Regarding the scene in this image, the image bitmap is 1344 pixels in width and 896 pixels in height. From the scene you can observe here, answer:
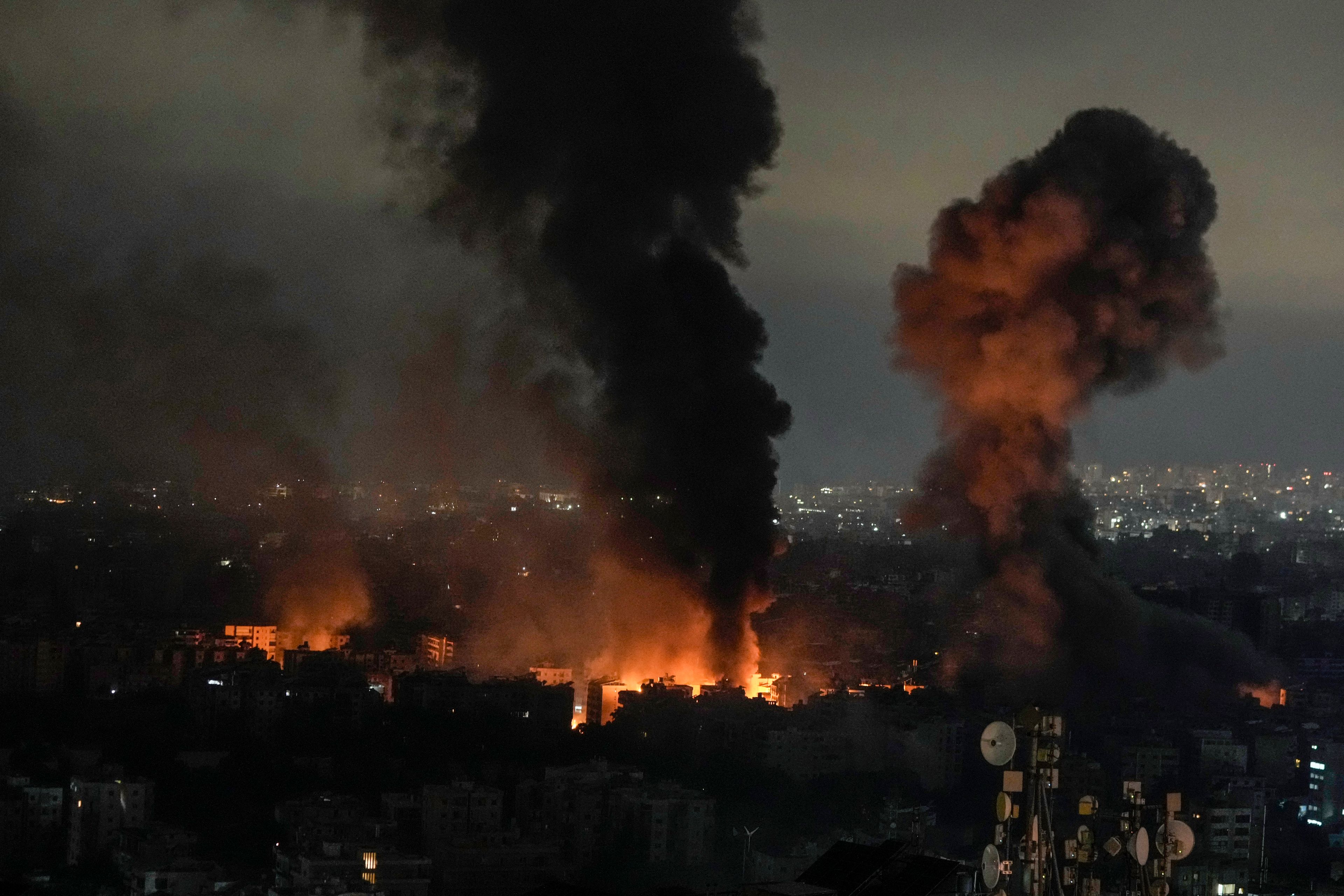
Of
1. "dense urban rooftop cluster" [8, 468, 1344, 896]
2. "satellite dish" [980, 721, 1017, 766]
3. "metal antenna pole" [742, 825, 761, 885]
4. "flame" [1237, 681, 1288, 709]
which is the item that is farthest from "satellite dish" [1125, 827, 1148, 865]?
"flame" [1237, 681, 1288, 709]

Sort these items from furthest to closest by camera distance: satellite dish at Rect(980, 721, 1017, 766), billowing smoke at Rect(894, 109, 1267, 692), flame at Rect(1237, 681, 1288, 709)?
flame at Rect(1237, 681, 1288, 709) → billowing smoke at Rect(894, 109, 1267, 692) → satellite dish at Rect(980, 721, 1017, 766)

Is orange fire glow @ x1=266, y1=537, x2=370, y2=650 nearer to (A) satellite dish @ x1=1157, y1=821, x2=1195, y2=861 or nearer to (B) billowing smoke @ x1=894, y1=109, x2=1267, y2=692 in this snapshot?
(B) billowing smoke @ x1=894, y1=109, x2=1267, y2=692

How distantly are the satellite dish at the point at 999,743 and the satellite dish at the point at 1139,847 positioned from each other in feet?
1.96

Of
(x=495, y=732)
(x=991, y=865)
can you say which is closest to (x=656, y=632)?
(x=495, y=732)

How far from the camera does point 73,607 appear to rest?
3562cm

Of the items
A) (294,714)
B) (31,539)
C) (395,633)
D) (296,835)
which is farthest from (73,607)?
(296,835)

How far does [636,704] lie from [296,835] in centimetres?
722

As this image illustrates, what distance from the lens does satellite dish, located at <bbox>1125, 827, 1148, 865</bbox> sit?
972cm

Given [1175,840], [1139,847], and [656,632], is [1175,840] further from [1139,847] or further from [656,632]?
[656,632]

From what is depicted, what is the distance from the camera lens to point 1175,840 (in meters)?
9.83

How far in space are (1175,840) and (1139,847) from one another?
0.60ft

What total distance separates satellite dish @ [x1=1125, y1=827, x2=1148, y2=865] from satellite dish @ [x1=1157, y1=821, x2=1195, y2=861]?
2.4 inches

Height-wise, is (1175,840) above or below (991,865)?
above

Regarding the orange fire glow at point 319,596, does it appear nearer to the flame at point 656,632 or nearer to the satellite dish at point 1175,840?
the flame at point 656,632
